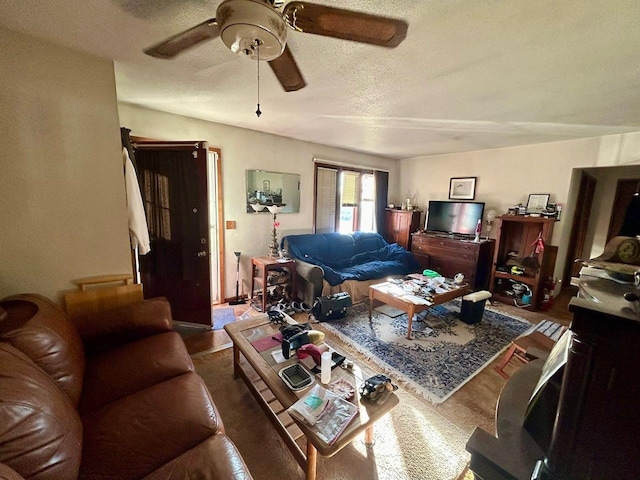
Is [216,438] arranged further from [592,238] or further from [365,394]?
[592,238]

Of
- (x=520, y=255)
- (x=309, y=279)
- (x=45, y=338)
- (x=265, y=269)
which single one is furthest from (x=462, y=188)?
(x=45, y=338)

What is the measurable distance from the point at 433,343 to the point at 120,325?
8.98 ft

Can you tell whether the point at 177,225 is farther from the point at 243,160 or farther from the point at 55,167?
the point at 243,160

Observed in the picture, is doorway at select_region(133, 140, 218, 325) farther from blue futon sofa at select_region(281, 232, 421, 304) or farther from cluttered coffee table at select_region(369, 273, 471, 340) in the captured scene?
cluttered coffee table at select_region(369, 273, 471, 340)

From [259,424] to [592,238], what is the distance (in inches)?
233

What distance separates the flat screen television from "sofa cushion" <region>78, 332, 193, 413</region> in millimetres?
4417

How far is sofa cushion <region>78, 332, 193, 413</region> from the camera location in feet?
4.44

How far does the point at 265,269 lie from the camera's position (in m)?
3.32

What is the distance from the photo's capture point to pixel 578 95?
6.83ft

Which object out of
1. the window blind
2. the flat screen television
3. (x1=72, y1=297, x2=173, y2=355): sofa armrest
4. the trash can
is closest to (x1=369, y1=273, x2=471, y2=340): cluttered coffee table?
the trash can

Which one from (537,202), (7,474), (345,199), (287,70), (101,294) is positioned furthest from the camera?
(345,199)

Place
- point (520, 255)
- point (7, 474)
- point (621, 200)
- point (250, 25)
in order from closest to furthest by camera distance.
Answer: point (7, 474) → point (250, 25) → point (520, 255) → point (621, 200)

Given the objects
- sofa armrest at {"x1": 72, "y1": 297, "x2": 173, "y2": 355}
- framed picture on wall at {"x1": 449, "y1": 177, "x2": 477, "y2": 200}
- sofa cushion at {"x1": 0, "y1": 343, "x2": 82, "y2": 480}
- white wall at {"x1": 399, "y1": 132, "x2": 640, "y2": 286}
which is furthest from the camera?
framed picture on wall at {"x1": 449, "y1": 177, "x2": 477, "y2": 200}

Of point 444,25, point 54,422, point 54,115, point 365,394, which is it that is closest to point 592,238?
point 444,25
